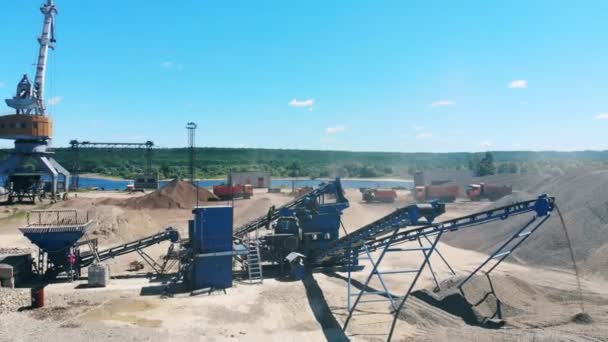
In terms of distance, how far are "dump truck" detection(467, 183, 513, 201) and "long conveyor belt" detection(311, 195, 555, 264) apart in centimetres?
3754

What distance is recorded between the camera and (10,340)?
12344 mm

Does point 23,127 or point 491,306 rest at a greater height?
point 23,127

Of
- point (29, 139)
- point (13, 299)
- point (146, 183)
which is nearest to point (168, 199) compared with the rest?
point (29, 139)

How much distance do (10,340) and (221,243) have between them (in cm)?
729

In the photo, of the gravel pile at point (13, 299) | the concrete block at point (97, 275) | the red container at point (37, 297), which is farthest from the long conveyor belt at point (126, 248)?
the red container at point (37, 297)

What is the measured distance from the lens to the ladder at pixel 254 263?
60.6ft

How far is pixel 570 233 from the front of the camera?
2266 cm

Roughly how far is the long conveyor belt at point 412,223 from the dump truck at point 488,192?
37544 millimetres

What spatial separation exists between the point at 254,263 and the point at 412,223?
27.0ft

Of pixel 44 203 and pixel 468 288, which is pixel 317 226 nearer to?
pixel 468 288

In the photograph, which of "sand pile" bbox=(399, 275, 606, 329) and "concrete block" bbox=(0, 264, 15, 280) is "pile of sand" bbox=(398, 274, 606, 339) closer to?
"sand pile" bbox=(399, 275, 606, 329)

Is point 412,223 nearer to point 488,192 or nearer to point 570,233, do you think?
point 570,233

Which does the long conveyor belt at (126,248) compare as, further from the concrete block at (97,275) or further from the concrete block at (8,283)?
the concrete block at (8,283)

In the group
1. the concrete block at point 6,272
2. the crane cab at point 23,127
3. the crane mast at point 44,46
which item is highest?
the crane mast at point 44,46
